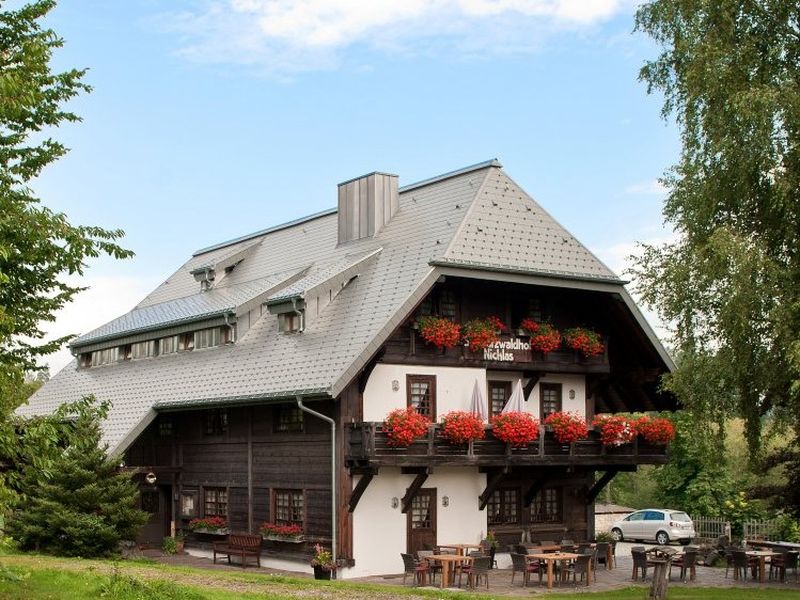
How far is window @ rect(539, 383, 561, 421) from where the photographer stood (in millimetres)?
33312

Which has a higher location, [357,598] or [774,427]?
[774,427]

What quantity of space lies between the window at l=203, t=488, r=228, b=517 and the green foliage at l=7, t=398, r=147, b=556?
120 inches

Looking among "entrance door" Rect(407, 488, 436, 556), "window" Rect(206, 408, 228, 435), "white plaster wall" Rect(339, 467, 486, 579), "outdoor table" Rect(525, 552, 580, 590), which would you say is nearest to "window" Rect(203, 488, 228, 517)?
"window" Rect(206, 408, 228, 435)

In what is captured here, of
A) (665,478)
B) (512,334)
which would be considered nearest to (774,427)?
(512,334)

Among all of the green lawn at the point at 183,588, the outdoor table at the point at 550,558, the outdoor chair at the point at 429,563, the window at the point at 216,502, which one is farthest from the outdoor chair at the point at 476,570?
the window at the point at 216,502

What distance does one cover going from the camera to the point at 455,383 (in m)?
30.9

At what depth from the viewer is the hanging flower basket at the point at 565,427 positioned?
30312 millimetres

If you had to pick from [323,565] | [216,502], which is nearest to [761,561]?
[323,565]

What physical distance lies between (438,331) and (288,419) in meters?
4.72

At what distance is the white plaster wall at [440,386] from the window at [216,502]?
639 cm

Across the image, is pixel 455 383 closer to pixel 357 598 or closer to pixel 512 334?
pixel 512 334

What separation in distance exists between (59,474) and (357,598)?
38.8 ft

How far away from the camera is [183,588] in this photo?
18.4m

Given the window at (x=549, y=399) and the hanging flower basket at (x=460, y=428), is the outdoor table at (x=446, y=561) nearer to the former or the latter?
the hanging flower basket at (x=460, y=428)
